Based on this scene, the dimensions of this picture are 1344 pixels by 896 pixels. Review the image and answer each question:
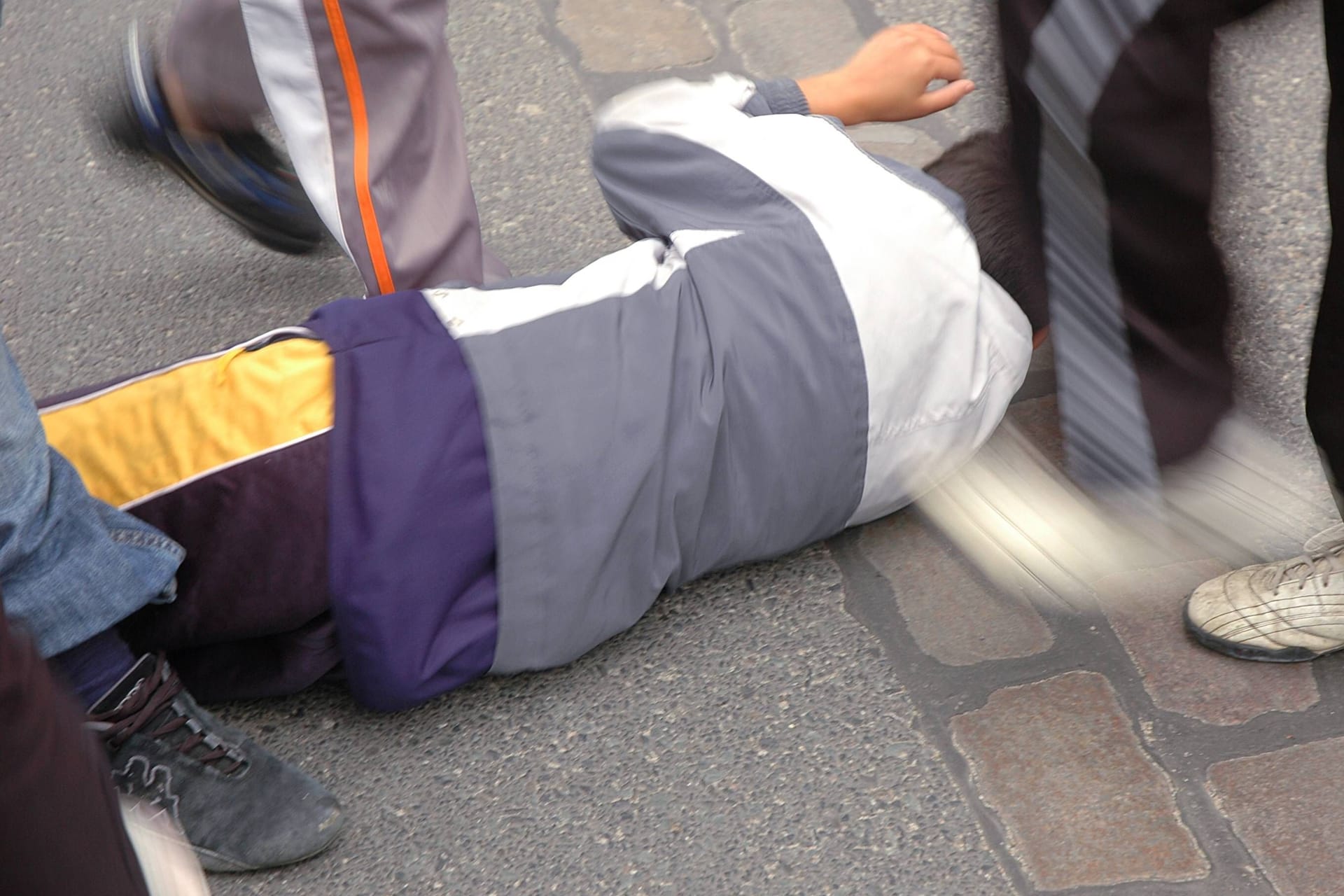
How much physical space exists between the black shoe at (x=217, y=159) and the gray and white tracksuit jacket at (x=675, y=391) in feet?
1.62

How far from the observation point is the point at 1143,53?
1.12 meters

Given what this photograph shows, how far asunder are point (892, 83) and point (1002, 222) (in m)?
0.27

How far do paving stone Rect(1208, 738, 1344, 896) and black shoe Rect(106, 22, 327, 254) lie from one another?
1.26 m

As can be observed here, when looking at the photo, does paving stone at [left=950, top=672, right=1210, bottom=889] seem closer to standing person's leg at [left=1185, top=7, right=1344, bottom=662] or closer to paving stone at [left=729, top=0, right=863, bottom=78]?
standing person's leg at [left=1185, top=7, right=1344, bottom=662]

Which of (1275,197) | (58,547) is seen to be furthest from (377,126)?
(1275,197)

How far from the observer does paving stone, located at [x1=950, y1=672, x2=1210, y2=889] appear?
1145mm

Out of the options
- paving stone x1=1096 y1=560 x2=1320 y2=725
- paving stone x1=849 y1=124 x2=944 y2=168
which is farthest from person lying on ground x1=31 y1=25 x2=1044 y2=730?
paving stone x1=849 y1=124 x2=944 y2=168

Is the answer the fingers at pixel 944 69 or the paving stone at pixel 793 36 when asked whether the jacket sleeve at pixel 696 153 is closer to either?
the fingers at pixel 944 69

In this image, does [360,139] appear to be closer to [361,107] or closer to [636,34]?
[361,107]

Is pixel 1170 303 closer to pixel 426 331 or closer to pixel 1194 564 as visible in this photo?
pixel 1194 564

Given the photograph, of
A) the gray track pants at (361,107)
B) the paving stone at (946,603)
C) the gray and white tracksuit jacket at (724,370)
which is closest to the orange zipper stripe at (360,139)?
the gray track pants at (361,107)

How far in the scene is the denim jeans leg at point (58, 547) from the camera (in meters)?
1.00

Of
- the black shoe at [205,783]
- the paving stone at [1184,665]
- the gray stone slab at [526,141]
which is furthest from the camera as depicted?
the gray stone slab at [526,141]

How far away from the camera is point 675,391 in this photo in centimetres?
123
